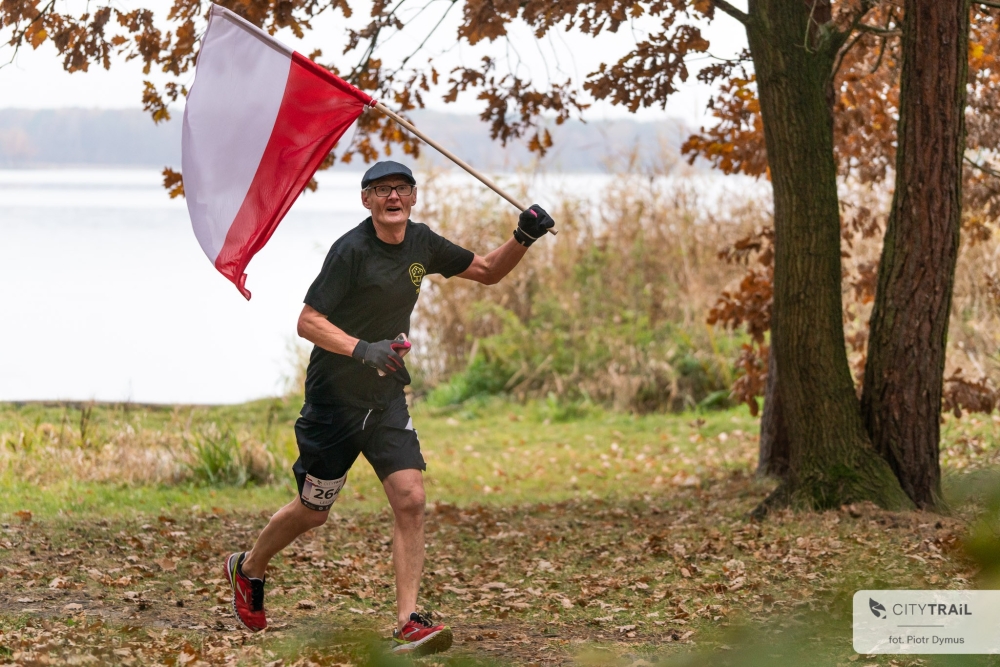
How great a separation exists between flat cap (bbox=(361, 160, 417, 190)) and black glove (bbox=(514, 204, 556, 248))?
552mm

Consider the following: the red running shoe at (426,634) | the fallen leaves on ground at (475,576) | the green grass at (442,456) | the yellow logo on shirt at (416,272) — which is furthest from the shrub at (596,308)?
the red running shoe at (426,634)

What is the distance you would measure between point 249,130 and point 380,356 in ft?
5.24

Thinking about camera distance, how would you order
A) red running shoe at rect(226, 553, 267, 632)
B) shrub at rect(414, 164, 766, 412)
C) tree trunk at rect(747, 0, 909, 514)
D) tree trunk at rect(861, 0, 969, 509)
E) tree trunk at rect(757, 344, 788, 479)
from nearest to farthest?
red running shoe at rect(226, 553, 267, 632), tree trunk at rect(861, 0, 969, 509), tree trunk at rect(747, 0, 909, 514), tree trunk at rect(757, 344, 788, 479), shrub at rect(414, 164, 766, 412)

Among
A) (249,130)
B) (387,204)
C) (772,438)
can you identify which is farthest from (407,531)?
(772,438)

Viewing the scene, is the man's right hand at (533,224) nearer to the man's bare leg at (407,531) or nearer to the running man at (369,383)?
the running man at (369,383)

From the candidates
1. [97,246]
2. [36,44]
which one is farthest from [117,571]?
[97,246]

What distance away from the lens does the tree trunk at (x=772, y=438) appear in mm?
8469

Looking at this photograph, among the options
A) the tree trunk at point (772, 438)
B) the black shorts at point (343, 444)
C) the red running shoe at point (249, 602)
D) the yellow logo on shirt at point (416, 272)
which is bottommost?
the red running shoe at point (249, 602)

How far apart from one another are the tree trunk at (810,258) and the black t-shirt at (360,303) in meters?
3.16

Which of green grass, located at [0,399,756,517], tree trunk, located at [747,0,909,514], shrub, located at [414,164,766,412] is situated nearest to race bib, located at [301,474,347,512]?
tree trunk, located at [747,0,909,514]

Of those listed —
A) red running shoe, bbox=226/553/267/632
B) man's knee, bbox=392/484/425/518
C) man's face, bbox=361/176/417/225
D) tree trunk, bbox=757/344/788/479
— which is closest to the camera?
man's knee, bbox=392/484/425/518

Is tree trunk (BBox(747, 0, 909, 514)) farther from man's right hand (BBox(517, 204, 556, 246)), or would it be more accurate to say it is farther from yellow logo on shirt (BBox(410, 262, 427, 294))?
yellow logo on shirt (BBox(410, 262, 427, 294))

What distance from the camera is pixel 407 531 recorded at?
174 inches

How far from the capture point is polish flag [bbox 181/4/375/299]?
4965 millimetres
